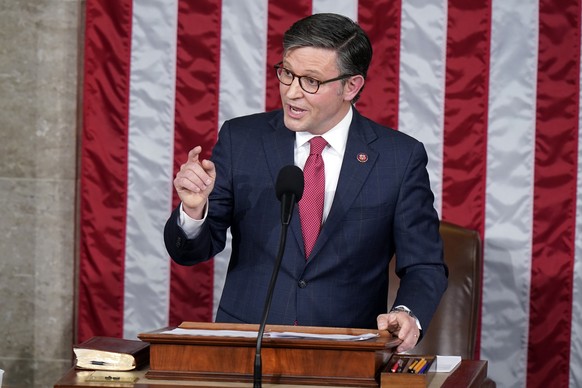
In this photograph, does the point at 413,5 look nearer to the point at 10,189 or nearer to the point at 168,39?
the point at 168,39

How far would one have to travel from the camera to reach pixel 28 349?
4.55 m

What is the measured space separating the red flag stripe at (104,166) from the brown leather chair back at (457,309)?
136 centimetres

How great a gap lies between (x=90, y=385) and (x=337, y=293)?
37.0 inches

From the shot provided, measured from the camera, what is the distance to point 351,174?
2.87 metres

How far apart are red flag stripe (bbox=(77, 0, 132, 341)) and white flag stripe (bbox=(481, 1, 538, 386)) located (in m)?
1.55

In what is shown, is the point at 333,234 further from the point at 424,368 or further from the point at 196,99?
the point at 196,99

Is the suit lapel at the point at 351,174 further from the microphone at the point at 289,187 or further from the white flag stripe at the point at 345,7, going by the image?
the white flag stripe at the point at 345,7

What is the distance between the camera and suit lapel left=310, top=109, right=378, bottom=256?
280 cm

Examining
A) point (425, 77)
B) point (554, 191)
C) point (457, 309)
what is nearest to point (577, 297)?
point (554, 191)

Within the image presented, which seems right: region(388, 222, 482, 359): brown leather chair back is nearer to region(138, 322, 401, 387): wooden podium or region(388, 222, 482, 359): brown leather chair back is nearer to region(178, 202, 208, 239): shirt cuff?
region(178, 202, 208, 239): shirt cuff

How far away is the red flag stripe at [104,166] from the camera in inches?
171

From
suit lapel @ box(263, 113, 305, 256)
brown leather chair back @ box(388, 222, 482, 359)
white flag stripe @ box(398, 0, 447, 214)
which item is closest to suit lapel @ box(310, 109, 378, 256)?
suit lapel @ box(263, 113, 305, 256)

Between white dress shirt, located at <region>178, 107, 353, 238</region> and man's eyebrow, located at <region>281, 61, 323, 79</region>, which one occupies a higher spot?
man's eyebrow, located at <region>281, 61, 323, 79</region>

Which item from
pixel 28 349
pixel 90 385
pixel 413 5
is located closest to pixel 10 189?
pixel 28 349
